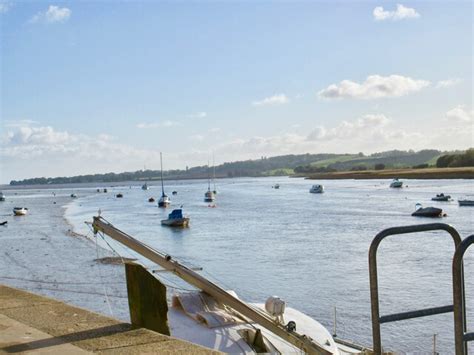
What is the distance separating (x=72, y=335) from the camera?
501 centimetres

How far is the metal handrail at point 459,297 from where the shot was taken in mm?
3625

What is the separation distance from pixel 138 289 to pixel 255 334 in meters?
9.96

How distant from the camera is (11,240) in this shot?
188 ft

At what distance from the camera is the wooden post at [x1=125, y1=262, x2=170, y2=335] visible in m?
5.31

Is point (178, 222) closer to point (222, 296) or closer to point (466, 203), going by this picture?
point (466, 203)

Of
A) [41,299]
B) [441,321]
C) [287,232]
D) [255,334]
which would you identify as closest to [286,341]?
[255,334]

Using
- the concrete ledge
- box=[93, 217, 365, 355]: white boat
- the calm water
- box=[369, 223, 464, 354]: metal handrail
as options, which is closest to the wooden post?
the concrete ledge

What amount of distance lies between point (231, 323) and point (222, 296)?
810 millimetres

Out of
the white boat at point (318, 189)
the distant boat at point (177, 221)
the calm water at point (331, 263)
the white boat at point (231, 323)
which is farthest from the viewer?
the white boat at point (318, 189)

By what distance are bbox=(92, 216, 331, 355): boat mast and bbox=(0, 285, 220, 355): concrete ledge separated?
29.2 ft

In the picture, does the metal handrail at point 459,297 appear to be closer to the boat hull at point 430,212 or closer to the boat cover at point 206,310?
the boat cover at point 206,310

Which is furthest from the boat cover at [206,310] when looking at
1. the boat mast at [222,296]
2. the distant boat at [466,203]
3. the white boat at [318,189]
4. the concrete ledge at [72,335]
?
the white boat at [318,189]

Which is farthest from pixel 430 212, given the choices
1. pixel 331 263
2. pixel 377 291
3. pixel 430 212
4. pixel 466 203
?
pixel 377 291

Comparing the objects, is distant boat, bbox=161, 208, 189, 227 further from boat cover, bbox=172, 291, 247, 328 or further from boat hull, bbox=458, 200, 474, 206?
boat cover, bbox=172, 291, 247, 328
